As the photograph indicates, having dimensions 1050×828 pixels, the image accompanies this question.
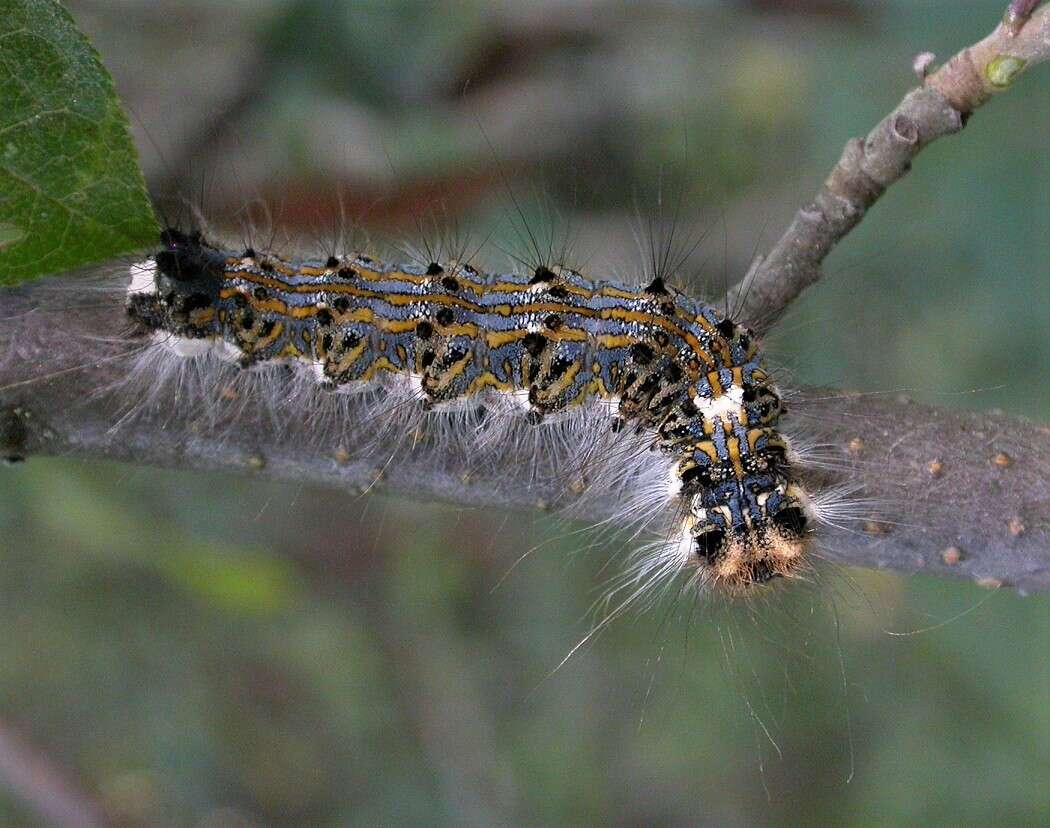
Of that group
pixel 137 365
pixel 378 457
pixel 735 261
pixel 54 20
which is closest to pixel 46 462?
pixel 137 365

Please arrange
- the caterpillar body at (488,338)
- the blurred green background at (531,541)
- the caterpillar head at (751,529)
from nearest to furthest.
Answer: the caterpillar head at (751,529), the caterpillar body at (488,338), the blurred green background at (531,541)

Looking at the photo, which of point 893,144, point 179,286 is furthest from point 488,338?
point 893,144

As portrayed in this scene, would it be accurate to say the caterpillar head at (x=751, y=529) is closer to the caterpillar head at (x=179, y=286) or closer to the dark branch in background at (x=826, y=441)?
the dark branch in background at (x=826, y=441)

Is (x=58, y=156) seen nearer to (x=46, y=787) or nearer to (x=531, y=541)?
(x=46, y=787)

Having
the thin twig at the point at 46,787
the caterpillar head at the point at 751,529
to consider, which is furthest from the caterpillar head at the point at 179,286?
the thin twig at the point at 46,787

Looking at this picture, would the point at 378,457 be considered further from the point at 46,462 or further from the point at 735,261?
the point at 735,261

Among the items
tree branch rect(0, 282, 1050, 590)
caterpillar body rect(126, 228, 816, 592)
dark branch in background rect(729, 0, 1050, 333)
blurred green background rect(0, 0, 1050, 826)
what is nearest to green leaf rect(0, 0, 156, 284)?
tree branch rect(0, 282, 1050, 590)
